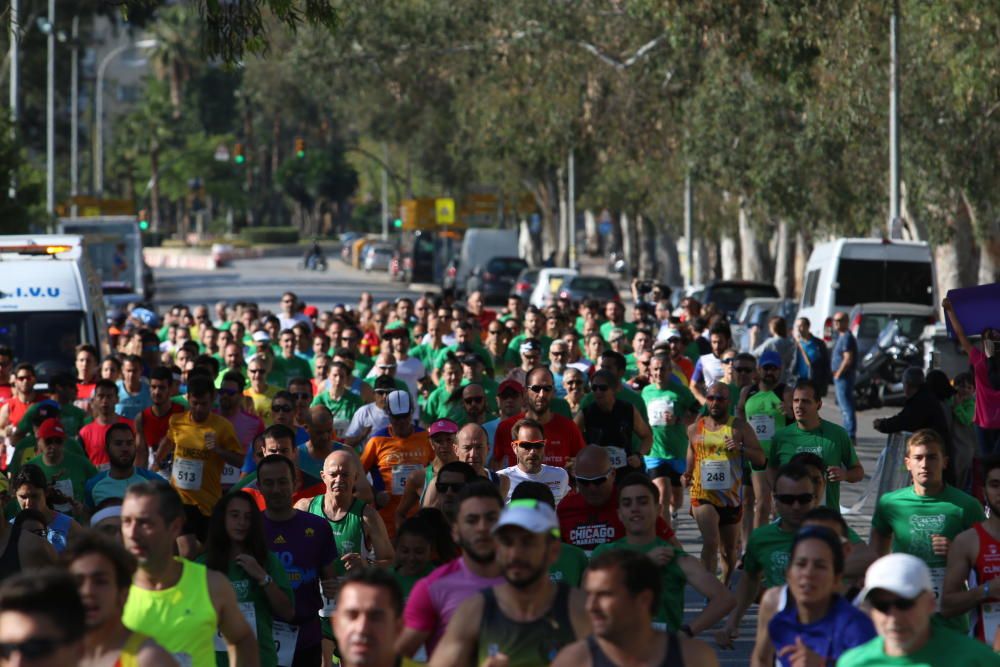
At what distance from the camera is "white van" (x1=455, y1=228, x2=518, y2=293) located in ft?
190

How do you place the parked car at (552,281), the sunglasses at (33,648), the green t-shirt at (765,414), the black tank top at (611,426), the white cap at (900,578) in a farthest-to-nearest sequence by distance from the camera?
the parked car at (552,281) → the green t-shirt at (765,414) → the black tank top at (611,426) → the white cap at (900,578) → the sunglasses at (33,648)

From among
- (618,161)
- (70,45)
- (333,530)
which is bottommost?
(333,530)

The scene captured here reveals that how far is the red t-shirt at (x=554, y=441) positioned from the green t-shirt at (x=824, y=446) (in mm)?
1154

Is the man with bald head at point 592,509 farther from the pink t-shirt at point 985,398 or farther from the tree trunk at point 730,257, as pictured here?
the tree trunk at point 730,257

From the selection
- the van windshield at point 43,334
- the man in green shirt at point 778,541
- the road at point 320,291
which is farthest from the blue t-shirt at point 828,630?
the van windshield at point 43,334

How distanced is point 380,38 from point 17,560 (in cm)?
3669

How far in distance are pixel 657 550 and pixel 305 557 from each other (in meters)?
1.54

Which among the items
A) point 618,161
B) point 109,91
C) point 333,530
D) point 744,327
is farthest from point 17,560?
point 109,91

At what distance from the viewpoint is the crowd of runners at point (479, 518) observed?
19.2 ft

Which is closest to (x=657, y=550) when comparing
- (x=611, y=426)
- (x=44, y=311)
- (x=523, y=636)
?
(x=523, y=636)

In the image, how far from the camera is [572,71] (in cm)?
4012

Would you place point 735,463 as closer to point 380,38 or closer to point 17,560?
point 17,560

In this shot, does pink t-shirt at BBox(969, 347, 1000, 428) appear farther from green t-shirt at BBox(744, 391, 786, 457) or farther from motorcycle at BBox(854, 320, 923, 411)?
motorcycle at BBox(854, 320, 923, 411)

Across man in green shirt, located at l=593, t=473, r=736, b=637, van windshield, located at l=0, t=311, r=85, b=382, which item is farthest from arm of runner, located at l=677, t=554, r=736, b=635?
van windshield, located at l=0, t=311, r=85, b=382
